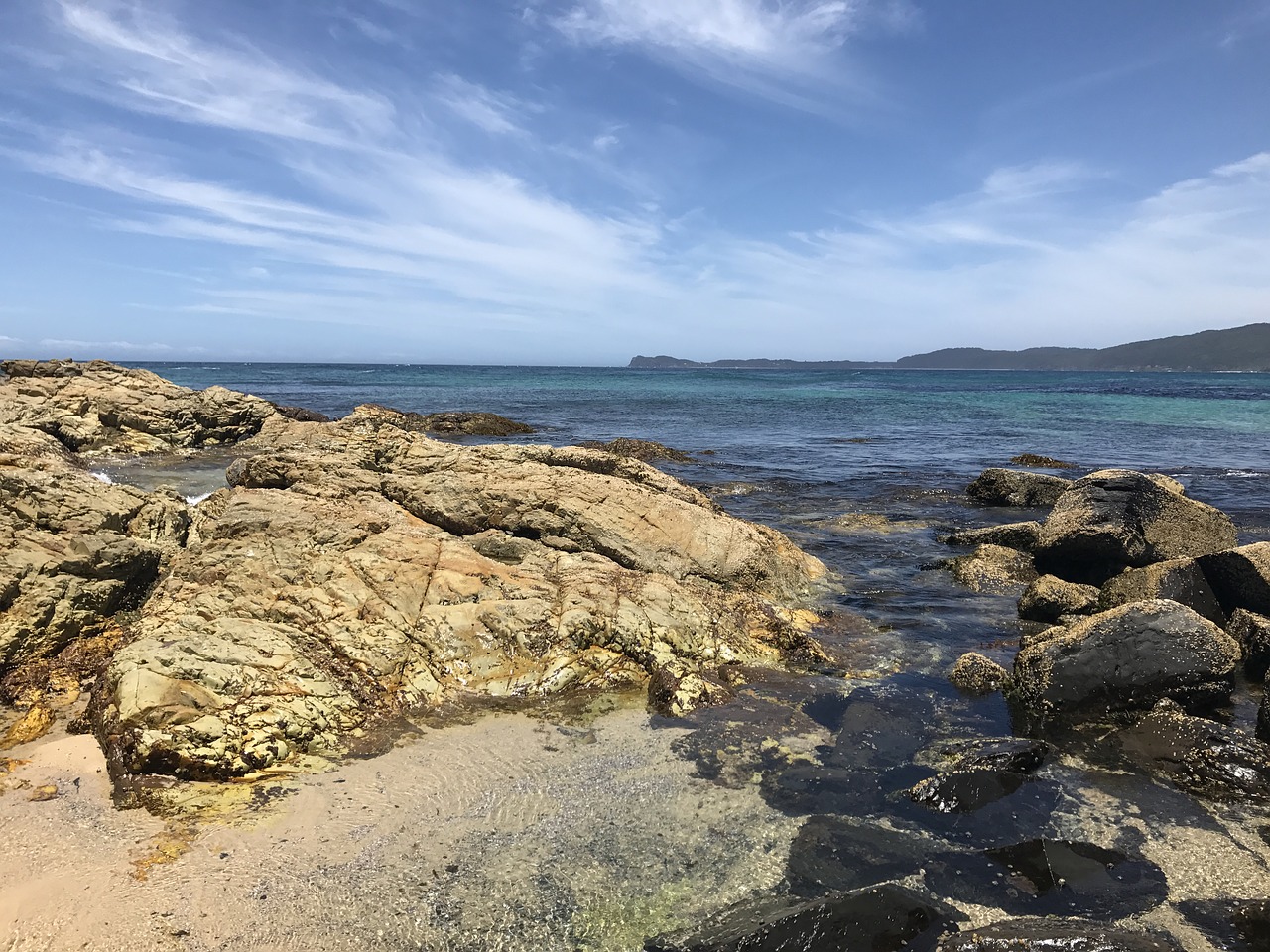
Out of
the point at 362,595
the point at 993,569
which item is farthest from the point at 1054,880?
the point at 993,569

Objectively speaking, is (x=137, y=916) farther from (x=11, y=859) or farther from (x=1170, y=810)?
(x=1170, y=810)

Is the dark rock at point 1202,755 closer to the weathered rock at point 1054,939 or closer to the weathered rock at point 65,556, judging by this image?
the weathered rock at point 1054,939

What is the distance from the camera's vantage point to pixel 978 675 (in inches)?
312

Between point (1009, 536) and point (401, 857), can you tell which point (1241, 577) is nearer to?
point (1009, 536)

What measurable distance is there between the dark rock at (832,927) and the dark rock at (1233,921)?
1483mm

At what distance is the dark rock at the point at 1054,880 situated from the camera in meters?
4.64

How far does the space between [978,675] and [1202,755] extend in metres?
2.01

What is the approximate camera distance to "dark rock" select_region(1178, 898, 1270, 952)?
4.29m

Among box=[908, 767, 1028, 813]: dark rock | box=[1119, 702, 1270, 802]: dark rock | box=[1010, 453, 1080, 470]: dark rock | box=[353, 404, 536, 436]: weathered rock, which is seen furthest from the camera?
box=[353, 404, 536, 436]: weathered rock

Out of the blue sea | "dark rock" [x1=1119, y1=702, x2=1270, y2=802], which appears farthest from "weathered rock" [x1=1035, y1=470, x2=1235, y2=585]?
"dark rock" [x1=1119, y1=702, x2=1270, y2=802]

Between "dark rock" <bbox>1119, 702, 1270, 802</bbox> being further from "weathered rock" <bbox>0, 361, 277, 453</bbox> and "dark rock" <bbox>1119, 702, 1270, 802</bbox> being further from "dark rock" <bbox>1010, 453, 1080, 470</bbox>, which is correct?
"weathered rock" <bbox>0, 361, 277, 453</bbox>

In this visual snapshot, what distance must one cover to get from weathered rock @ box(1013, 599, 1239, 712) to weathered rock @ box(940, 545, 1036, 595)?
3865 millimetres

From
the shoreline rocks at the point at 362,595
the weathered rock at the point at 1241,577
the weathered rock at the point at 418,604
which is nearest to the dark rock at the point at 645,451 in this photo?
the shoreline rocks at the point at 362,595

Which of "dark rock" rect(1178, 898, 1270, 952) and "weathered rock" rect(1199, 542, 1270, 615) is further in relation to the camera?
"weathered rock" rect(1199, 542, 1270, 615)
